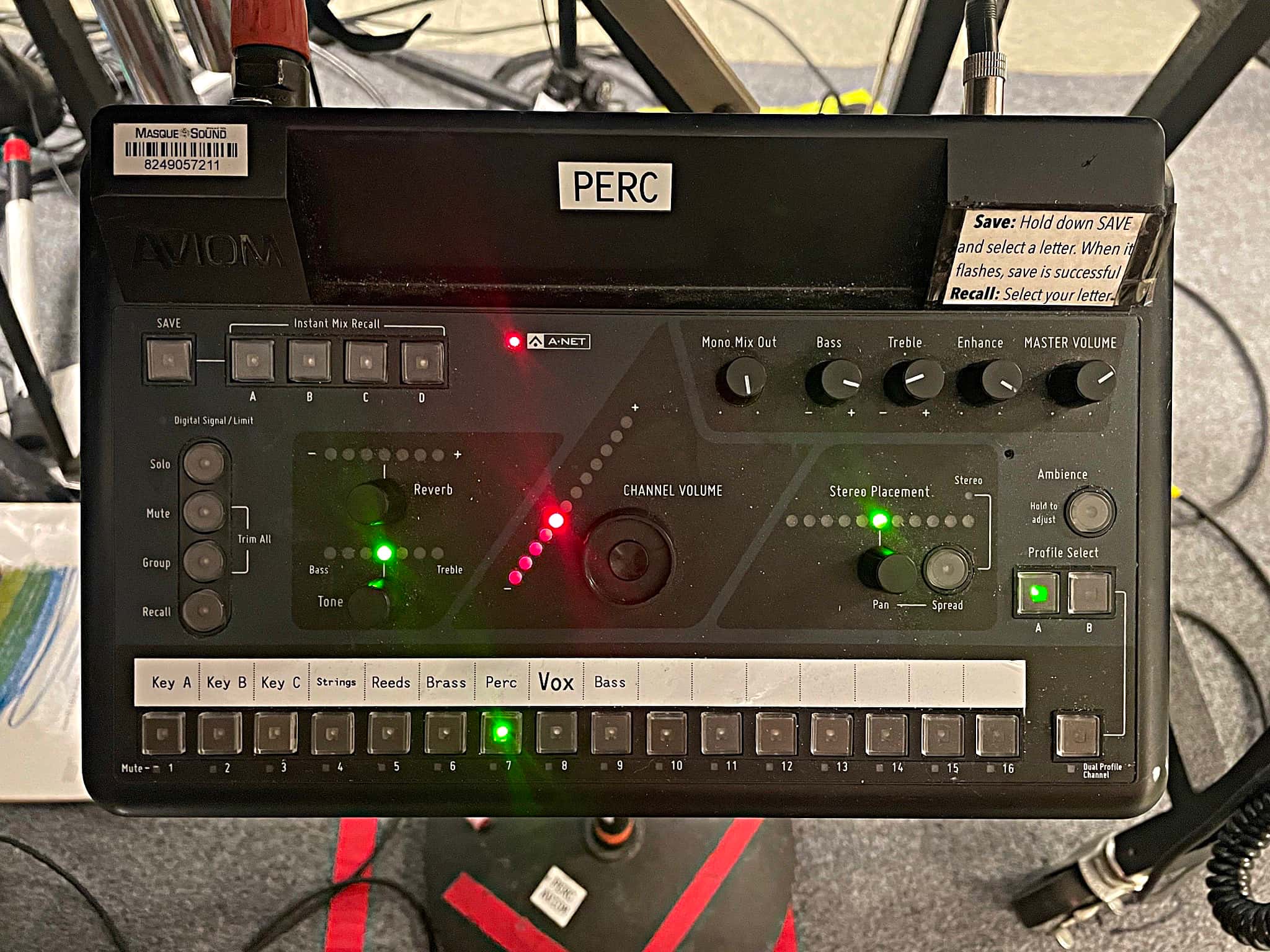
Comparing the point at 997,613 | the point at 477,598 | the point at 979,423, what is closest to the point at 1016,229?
the point at 979,423

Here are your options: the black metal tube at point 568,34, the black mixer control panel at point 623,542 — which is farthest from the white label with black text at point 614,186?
the black metal tube at point 568,34

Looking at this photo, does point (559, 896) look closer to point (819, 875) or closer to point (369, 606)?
point (819, 875)

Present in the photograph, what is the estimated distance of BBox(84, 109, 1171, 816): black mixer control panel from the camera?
479 mm

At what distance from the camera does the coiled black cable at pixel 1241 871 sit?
1.99 ft

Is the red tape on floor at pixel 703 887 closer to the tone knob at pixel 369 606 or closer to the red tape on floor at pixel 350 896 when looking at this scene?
the red tape on floor at pixel 350 896

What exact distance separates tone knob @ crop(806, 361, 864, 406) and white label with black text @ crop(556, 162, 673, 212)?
0.41 ft

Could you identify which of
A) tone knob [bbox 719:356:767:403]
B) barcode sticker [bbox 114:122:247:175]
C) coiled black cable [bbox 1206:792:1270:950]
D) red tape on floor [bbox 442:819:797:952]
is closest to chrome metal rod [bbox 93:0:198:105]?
barcode sticker [bbox 114:122:247:175]

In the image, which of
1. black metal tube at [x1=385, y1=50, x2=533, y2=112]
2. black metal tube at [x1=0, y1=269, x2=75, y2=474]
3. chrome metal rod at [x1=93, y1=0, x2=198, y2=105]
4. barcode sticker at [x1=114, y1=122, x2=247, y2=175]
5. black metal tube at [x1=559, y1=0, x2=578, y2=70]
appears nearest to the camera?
barcode sticker at [x1=114, y1=122, x2=247, y2=175]

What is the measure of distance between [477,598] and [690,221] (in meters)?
0.24

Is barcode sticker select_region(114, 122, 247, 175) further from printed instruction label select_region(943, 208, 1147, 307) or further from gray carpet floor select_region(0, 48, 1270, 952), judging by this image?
gray carpet floor select_region(0, 48, 1270, 952)

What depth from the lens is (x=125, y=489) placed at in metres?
0.48

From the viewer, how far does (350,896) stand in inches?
30.5

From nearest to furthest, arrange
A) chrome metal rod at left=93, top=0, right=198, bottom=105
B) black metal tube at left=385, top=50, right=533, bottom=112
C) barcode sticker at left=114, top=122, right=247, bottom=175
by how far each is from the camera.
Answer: barcode sticker at left=114, top=122, right=247, bottom=175 → chrome metal rod at left=93, top=0, right=198, bottom=105 → black metal tube at left=385, top=50, right=533, bottom=112

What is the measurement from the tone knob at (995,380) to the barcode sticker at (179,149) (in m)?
0.40
